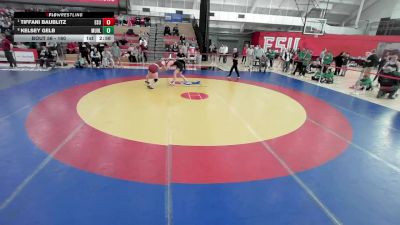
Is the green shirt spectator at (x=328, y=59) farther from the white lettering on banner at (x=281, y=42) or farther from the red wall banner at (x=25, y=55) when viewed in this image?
the red wall banner at (x=25, y=55)

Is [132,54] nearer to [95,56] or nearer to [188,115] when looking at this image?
[95,56]

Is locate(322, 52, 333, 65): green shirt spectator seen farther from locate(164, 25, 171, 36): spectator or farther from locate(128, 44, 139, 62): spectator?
locate(164, 25, 171, 36): spectator

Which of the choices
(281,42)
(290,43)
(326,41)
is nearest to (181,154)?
(326,41)

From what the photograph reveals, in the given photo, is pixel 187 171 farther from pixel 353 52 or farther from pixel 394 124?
pixel 353 52

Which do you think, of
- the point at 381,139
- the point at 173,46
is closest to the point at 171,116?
the point at 381,139

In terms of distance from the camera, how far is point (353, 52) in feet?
81.0

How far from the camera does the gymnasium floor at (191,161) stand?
3.34m

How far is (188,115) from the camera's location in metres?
6.95

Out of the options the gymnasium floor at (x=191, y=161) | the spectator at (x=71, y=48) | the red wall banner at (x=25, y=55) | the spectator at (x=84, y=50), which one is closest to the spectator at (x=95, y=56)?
the spectator at (x=84, y=50)

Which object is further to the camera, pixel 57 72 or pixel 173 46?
pixel 173 46

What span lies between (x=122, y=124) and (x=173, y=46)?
15.8 meters

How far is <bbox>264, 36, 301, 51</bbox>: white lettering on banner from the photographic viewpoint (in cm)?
2808
